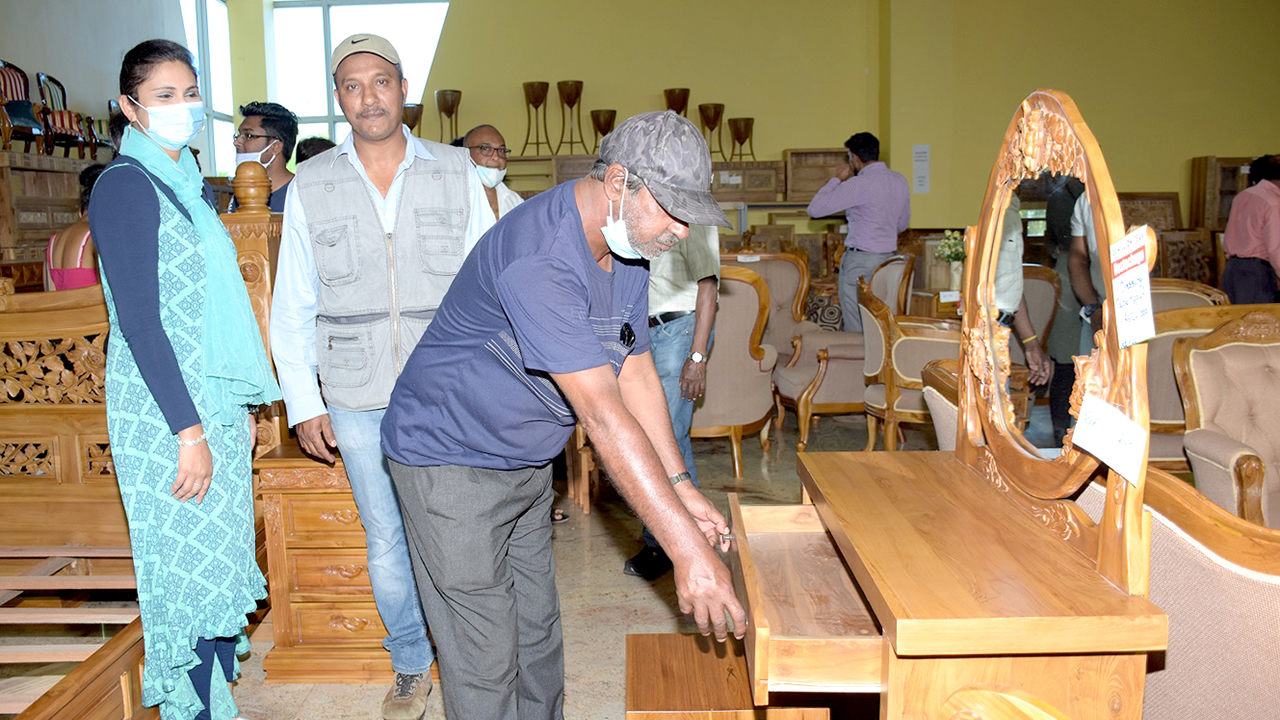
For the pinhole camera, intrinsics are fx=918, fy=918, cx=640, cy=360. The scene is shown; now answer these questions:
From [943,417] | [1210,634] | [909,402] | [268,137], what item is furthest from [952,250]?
[1210,634]

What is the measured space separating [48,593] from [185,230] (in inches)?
70.5

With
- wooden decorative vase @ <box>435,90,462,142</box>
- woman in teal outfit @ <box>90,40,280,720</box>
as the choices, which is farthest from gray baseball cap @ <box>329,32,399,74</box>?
wooden decorative vase @ <box>435,90,462,142</box>

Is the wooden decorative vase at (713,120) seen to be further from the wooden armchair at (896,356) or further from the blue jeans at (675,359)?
the blue jeans at (675,359)

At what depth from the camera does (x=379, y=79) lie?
221 centimetres

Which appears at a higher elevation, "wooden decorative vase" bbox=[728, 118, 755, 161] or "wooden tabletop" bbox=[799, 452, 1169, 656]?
"wooden decorative vase" bbox=[728, 118, 755, 161]

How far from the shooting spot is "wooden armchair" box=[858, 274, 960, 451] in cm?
434

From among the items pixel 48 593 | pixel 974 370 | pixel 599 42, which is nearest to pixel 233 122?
pixel 599 42

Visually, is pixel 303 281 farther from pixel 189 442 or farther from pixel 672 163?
pixel 672 163

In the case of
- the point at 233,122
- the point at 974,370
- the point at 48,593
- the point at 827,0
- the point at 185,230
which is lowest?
the point at 48,593

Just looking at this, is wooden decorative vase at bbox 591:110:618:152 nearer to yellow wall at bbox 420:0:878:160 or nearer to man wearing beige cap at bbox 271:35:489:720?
yellow wall at bbox 420:0:878:160

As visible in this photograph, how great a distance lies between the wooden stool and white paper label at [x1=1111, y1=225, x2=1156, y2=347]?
99cm

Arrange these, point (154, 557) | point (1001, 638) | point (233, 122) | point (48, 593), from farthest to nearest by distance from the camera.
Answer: point (233, 122)
point (48, 593)
point (154, 557)
point (1001, 638)

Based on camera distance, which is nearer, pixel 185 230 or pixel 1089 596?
pixel 1089 596

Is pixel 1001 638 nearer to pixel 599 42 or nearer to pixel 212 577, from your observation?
pixel 212 577
